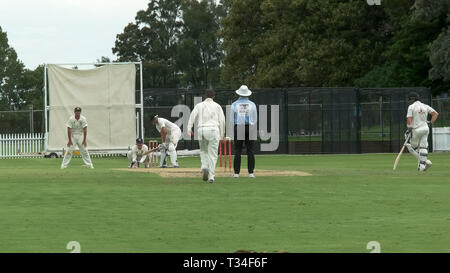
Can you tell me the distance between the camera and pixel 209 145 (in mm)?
24500

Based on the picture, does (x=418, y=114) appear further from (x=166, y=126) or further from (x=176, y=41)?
(x=176, y=41)

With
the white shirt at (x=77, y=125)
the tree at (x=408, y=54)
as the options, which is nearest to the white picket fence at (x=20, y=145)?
the white shirt at (x=77, y=125)

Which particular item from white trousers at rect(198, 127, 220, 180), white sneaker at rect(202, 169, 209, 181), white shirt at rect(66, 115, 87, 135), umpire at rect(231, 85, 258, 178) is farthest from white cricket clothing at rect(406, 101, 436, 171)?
white shirt at rect(66, 115, 87, 135)

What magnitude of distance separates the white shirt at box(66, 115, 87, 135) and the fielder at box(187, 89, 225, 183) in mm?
8578

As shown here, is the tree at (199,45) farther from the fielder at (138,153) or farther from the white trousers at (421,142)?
the white trousers at (421,142)

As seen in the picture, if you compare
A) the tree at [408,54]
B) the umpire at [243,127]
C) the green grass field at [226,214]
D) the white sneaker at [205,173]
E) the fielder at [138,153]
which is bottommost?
the green grass field at [226,214]

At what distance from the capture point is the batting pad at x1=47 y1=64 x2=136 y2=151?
42.0m

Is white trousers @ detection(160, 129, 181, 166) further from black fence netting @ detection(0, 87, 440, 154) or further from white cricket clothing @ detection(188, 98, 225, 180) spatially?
black fence netting @ detection(0, 87, 440, 154)

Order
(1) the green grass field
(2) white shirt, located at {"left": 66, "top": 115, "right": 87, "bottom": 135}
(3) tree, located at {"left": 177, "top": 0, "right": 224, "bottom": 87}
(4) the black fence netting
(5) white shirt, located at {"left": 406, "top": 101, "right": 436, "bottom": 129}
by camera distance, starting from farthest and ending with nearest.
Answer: (3) tree, located at {"left": 177, "top": 0, "right": 224, "bottom": 87}
(4) the black fence netting
(2) white shirt, located at {"left": 66, "top": 115, "right": 87, "bottom": 135}
(5) white shirt, located at {"left": 406, "top": 101, "right": 436, "bottom": 129}
(1) the green grass field

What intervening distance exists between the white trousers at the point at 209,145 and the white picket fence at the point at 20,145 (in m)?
23.8

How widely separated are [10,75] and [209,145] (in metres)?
80.6

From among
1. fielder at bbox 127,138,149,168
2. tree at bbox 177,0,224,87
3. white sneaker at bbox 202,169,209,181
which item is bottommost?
white sneaker at bbox 202,169,209,181

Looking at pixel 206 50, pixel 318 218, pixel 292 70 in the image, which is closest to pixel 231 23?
pixel 292 70

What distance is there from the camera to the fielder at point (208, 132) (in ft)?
79.7
